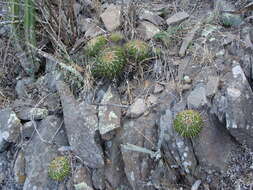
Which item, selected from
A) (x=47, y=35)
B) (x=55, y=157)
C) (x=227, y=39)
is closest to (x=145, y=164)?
(x=55, y=157)

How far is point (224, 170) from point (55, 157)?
1.32 metres

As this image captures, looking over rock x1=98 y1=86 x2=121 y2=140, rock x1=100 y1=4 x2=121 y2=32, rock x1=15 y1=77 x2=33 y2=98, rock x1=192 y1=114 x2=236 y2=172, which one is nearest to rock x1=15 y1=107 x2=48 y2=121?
rock x1=15 y1=77 x2=33 y2=98

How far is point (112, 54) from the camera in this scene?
2.50 metres

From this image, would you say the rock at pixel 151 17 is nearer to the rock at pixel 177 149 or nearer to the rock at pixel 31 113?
the rock at pixel 177 149

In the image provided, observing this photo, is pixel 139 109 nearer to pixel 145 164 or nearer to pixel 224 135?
pixel 145 164

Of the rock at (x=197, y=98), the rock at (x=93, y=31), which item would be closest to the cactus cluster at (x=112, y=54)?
the rock at (x=93, y=31)

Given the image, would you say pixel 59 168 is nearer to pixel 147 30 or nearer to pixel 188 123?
pixel 188 123

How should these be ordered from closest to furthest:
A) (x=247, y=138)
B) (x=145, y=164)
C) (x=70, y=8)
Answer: (x=247, y=138) → (x=145, y=164) → (x=70, y=8)

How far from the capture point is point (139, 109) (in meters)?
2.42

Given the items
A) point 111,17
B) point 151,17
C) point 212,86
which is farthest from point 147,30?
point 212,86

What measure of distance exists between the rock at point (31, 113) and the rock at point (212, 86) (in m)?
1.41

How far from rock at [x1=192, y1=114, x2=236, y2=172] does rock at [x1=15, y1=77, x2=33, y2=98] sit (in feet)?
5.55

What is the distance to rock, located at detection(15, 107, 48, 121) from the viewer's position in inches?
109

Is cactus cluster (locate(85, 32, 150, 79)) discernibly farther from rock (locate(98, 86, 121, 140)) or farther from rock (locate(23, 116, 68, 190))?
rock (locate(23, 116, 68, 190))
